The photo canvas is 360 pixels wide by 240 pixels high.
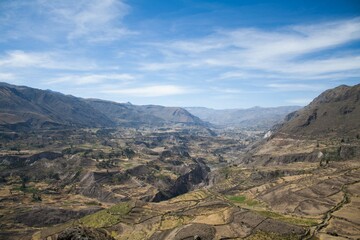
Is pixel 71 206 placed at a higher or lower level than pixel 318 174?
lower

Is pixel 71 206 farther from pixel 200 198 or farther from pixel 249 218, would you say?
pixel 249 218

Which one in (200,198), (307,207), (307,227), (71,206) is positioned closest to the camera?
(307,227)

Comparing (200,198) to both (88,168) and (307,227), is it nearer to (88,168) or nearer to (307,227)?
(307,227)

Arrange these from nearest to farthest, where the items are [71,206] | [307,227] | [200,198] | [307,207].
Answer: [307,227] → [307,207] → [200,198] → [71,206]

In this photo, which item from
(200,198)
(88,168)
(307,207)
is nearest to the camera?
(307,207)

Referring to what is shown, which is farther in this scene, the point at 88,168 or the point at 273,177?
the point at 88,168

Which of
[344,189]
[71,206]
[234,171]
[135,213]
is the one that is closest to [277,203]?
[344,189]

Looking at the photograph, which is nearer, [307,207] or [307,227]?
[307,227]

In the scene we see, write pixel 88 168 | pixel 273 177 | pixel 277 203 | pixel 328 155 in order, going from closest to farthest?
pixel 277 203, pixel 273 177, pixel 328 155, pixel 88 168

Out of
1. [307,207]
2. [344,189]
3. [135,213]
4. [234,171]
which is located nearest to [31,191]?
[135,213]
